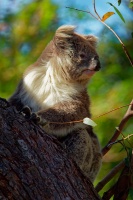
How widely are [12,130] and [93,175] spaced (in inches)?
79.5

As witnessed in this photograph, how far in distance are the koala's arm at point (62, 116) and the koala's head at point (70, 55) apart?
350 mm

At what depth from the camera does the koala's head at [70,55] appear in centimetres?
591

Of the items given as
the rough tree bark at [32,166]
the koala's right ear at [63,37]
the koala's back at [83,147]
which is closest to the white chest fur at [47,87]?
the koala's right ear at [63,37]

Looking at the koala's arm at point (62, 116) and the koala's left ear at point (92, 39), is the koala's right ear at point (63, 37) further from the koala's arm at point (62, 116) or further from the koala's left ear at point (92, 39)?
the koala's arm at point (62, 116)

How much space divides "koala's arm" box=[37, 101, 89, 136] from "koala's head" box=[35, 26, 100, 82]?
1.15 ft

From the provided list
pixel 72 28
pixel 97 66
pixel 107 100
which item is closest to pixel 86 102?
pixel 97 66

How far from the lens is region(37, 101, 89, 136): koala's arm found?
5.38 metres

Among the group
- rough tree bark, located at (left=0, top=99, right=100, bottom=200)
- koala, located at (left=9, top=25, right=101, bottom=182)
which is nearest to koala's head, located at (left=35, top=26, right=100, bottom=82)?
koala, located at (left=9, top=25, right=101, bottom=182)

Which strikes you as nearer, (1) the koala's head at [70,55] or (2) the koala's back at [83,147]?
(2) the koala's back at [83,147]

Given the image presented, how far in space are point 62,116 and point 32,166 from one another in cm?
159

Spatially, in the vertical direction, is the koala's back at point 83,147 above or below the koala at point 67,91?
below

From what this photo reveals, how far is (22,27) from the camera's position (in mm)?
11188

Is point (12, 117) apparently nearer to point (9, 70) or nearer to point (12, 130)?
point (12, 130)

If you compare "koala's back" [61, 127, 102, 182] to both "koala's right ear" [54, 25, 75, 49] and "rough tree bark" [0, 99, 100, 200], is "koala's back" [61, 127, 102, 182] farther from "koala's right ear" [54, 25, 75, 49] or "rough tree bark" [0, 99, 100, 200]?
"rough tree bark" [0, 99, 100, 200]
